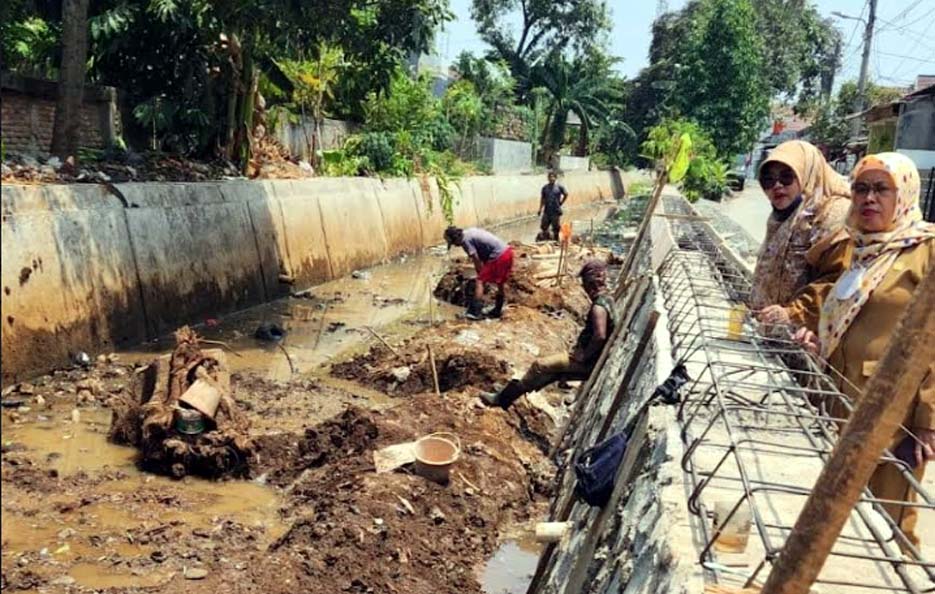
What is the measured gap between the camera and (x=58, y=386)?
742 cm

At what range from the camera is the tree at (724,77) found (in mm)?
32781

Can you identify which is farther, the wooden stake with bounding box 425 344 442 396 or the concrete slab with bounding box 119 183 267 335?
the concrete slab with bounding box 119 183 267 335

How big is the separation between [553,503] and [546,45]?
121 feet

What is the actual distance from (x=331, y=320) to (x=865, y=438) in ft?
34.6

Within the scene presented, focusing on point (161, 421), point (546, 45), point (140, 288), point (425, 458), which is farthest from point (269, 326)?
point (546, 45)

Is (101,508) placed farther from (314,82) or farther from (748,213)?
(748,213)

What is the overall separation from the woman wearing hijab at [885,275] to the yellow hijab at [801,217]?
0.49 meters

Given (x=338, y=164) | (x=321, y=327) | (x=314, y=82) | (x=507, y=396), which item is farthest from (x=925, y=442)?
(x=314, y=82)

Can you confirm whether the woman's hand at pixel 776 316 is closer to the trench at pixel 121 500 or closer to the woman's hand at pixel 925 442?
the woman's hand at pixel 925 442

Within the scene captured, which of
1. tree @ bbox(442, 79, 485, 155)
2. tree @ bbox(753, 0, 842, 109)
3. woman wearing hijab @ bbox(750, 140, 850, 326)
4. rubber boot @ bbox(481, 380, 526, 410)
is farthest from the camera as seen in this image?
tree @ bbox(753, 0, 842, 109)

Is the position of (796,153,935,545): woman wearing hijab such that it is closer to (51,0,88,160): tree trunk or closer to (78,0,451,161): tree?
(78,0,451,161): tree

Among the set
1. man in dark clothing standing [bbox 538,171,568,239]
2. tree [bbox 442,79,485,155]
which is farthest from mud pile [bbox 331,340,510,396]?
tree [bbox 442,79,485,155]

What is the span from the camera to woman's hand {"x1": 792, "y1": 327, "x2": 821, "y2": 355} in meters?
3.79

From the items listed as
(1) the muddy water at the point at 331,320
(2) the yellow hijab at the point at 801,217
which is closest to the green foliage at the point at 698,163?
(1) the muddy water at the point at 331,320
